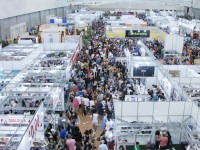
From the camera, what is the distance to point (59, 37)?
73.8 feet

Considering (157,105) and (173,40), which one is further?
(173,40)

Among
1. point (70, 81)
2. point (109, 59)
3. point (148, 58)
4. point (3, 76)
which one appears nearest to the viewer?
point (3, 76)

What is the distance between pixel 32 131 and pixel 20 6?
91.9 feet

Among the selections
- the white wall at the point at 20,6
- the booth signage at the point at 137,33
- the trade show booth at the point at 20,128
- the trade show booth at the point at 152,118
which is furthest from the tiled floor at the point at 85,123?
the white wall at the point at 20,6

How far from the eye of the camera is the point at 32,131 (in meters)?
7.78

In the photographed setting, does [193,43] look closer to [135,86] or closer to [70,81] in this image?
[135,86]

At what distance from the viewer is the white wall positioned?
1117 inches

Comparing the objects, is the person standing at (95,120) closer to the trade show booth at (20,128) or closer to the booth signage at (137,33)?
the trade show booth at (20,128)

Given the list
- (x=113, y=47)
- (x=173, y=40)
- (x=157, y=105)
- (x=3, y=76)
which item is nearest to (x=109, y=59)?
(x=113, y=47)

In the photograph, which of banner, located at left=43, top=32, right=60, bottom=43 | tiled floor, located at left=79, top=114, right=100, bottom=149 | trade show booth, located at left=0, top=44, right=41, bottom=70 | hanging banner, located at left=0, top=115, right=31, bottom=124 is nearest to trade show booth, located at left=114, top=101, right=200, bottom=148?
tiled floor, located at left=79, top=114, right=100, bottom=149

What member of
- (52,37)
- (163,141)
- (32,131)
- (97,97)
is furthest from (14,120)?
(52,37)

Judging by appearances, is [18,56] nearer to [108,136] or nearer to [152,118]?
[108,136]

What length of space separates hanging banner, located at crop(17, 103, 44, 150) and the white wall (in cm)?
2116

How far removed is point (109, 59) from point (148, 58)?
177 inches
